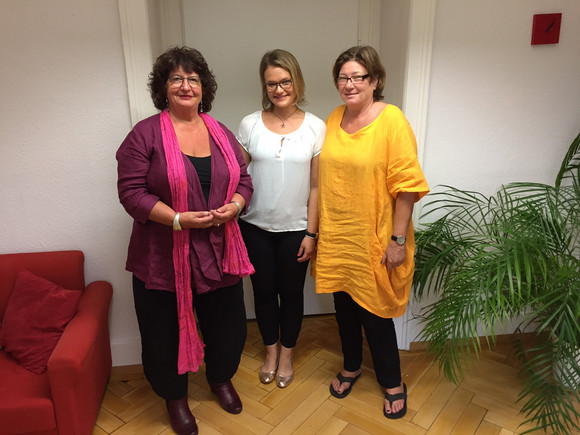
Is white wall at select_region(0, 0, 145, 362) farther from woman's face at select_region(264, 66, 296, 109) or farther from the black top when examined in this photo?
woman's face at select_region(264, 66, 296, 109)

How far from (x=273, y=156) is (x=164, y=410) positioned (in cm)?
125

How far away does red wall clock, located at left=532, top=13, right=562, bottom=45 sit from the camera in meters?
2.08

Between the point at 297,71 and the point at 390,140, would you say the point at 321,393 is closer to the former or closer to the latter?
the point at 390,140

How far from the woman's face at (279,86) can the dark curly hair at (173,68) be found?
0.24 meters

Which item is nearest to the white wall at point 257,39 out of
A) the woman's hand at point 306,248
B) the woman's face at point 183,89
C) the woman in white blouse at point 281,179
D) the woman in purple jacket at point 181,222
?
the woman in white blouse at point 281,179

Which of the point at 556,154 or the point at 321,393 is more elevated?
the point at 556,154

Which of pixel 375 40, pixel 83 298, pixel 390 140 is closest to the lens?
pixel 390 140

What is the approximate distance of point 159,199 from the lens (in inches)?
64.5

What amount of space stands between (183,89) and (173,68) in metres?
0.08

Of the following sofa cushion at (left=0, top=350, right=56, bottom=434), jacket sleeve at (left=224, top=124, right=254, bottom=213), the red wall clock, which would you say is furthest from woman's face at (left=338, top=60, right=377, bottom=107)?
sofa cushion at (left=0, top=350, right=56, bottom=434)

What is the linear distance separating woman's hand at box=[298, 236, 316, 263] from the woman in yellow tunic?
48 millimetres

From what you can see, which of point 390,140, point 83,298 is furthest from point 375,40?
point 83,298

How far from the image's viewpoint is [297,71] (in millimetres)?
1846

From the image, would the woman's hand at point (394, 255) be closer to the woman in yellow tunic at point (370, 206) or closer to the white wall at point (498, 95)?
the woman in yellow tunic at point (370, 206)
